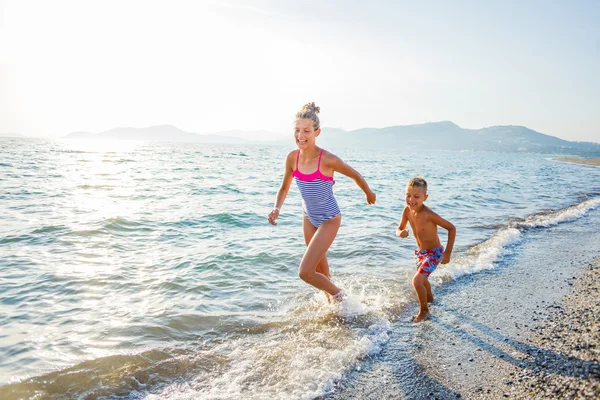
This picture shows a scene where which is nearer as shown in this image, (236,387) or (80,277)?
(236,387)

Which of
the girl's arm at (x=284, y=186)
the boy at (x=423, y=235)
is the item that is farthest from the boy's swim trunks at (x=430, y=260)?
the girl's arm at (x=284, y=186)

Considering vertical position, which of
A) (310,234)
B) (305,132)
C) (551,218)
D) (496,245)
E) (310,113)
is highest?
(310,113)

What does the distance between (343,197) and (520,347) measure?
14.2 m

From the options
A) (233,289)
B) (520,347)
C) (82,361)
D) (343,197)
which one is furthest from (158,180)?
(520,347)

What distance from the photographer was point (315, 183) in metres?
4.95

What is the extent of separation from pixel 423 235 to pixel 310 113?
7.71ft

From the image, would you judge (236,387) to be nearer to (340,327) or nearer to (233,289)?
(340,327)

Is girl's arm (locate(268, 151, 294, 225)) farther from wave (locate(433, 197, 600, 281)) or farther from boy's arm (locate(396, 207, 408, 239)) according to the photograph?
wave (locate(433, 197, 600, 281))

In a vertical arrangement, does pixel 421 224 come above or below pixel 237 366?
above

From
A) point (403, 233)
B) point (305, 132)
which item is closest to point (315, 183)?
point (305, 132)

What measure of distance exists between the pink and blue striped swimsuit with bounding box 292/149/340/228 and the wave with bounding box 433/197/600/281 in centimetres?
301

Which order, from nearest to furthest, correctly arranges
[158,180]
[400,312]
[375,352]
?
[375,352], [400,312], [158,180]

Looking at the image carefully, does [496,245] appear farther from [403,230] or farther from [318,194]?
[318,194]

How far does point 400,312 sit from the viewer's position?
557 cm
